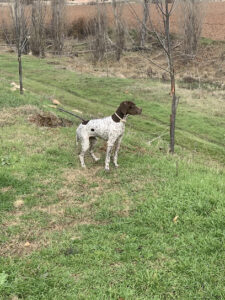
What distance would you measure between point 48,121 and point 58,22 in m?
28.3

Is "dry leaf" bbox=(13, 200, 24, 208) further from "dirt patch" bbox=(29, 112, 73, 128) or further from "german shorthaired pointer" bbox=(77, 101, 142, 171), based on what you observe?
"dirt patch" bbox=(29, 112, 73, 128)

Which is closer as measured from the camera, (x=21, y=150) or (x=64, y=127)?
(x=21, y=150)

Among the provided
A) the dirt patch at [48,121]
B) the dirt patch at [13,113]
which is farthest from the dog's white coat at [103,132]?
the dirt patch at [13,113]

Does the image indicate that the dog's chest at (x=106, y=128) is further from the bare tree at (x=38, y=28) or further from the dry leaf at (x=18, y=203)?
the bare tree at (x=38, y=28)

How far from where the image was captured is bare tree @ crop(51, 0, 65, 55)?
118ft

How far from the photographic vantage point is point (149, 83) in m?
22.1

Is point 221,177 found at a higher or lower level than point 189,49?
lower

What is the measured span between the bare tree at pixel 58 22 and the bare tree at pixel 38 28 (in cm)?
127

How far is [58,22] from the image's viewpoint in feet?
118

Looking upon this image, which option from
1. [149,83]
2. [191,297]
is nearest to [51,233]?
[191,297]

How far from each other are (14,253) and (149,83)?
18873 mm

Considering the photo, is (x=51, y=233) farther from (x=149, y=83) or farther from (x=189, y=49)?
(x=189, y=49)

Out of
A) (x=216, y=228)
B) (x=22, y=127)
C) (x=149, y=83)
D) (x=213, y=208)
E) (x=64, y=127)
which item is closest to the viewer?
(x=216, y=228)

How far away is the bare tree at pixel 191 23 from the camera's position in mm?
25484
